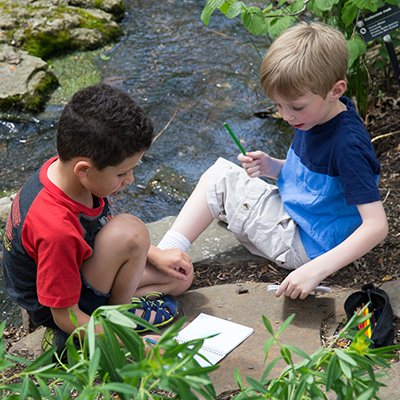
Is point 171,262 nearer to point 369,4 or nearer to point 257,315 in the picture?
point 257,315

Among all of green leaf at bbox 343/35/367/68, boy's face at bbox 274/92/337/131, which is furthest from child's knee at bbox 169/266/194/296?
green leaf at bbox 343/35/367/68

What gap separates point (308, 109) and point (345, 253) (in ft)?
1.85

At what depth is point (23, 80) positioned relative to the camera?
11.9ft

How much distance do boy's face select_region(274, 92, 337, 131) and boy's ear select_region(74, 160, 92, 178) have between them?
2.59ft

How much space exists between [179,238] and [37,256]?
0.73m

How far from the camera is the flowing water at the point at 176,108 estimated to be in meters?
2.90

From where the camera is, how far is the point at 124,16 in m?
4.61

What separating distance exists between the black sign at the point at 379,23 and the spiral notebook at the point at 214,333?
1.64 metres

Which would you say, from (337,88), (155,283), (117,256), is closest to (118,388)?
(117,256)

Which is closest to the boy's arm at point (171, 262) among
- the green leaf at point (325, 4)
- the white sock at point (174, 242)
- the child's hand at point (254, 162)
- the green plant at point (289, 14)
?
the white sock at point (174, 242)

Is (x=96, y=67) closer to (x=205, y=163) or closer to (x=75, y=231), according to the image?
(x=205, y=163)

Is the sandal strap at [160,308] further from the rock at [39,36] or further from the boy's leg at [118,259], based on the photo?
the rock at [39,36]

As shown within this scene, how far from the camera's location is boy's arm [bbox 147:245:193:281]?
1.87 m

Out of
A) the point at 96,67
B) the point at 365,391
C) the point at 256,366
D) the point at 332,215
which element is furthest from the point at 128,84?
the point at 365,391
